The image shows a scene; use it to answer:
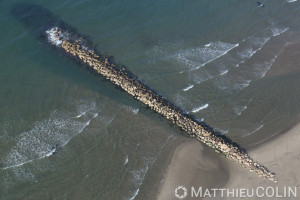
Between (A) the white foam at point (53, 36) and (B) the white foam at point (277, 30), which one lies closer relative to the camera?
(A) the white foam at point (53, 36)

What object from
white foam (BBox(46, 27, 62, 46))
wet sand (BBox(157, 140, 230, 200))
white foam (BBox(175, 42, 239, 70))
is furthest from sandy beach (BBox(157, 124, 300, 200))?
white foam (BBox(46, 27, 62, 46))

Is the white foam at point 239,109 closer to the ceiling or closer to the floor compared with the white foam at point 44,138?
closer to the floor

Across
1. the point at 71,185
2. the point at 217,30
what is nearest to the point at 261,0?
the point at 217,30

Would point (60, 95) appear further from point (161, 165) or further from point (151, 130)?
point (161, 165)

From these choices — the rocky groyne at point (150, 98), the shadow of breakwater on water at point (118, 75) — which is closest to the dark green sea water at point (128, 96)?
the shadow of breakwater on water at point (118, 75)

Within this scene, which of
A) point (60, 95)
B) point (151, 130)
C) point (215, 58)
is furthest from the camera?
point (215, 58)

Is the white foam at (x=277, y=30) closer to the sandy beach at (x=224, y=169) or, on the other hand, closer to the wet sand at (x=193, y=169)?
the sandy beach at (x=224, y=169)

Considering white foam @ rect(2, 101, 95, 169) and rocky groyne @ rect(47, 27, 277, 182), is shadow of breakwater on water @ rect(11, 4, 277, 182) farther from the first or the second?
white foam @ rect(2, 101, 95, 169)
